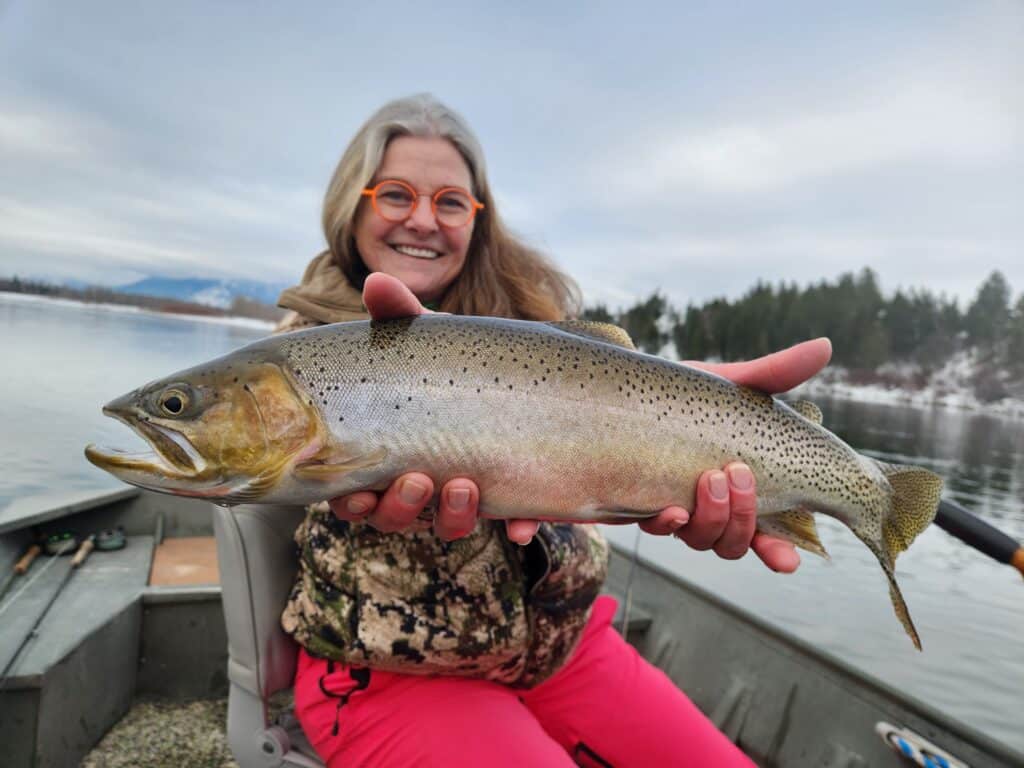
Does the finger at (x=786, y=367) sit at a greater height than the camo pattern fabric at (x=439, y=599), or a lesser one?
greater

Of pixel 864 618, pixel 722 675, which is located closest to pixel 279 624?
pixel 722 675

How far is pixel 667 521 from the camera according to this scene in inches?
91.2

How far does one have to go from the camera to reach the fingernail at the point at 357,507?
2.13m

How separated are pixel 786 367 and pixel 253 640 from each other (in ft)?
7.97

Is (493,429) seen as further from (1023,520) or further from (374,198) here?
(1023,520)

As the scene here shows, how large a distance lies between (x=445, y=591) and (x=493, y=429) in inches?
31.6

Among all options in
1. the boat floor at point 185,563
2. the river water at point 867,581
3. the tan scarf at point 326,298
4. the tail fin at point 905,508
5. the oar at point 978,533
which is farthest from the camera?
the river water at point 867,581

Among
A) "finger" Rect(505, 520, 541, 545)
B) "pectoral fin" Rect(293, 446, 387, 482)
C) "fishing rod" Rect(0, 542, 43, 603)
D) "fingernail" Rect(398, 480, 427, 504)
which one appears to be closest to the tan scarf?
"pectoral fin" Rect(293, 446, 387, 482)

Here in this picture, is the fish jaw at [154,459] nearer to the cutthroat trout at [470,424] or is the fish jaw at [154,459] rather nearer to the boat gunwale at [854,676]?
the cutthroat trout at [470,424]

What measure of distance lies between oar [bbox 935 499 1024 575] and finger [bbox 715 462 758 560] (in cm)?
134

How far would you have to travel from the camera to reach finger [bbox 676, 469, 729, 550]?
2271 millimetres

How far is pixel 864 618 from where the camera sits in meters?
9.97

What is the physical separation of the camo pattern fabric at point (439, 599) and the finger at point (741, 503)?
70 cm

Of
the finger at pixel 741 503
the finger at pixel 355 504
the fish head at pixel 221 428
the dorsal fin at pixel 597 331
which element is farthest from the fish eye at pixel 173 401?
the finger at pixel 741 503
